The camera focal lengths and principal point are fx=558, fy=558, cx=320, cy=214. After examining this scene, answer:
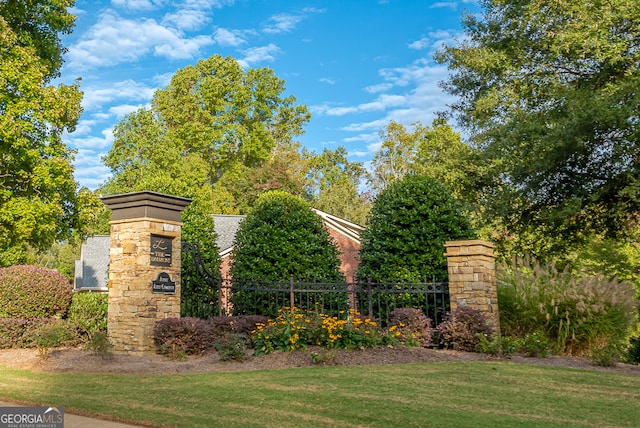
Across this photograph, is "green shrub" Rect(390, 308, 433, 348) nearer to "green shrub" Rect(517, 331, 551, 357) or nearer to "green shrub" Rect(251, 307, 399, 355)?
"green shrub" Rect(251, 307, 399, 355)

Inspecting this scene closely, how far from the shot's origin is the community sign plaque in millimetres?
10844

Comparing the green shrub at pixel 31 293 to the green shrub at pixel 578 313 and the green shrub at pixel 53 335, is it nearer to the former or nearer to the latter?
the green shrub at pixel 53 335

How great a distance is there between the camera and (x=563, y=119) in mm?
15219

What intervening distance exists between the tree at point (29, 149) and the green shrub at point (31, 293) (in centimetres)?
427

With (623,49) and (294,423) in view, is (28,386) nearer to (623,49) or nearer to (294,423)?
(294,423)

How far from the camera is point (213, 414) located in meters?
5.47

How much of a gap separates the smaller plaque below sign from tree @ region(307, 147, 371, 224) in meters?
32.8

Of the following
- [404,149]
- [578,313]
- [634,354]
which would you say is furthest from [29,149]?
[404,149]

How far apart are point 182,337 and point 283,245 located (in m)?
4.91

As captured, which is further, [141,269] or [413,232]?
[413,232]

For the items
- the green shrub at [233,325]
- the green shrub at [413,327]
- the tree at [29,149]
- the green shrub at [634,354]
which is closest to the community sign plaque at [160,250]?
the green shrub at [233,325]

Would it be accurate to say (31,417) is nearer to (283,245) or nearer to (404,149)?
(283,245)

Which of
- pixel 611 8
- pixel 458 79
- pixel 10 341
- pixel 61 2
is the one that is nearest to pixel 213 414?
pixel 10 341

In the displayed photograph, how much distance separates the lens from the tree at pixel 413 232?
12383 millimetres
